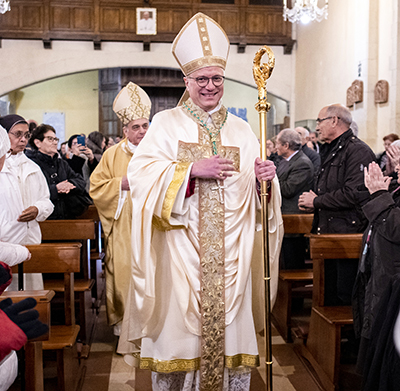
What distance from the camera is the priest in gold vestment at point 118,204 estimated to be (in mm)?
4047

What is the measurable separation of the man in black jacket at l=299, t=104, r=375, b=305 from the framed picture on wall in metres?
9.46

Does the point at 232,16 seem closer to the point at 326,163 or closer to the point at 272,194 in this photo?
the point at 326,163

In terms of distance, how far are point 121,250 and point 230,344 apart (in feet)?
5.76

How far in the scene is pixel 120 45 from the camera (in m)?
12.7

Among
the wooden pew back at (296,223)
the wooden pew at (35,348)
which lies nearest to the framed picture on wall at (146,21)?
the wooden pew back at (296,223)

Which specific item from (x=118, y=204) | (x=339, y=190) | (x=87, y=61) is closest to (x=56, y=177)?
(x=118, y=204)

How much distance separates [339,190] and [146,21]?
1003 cm

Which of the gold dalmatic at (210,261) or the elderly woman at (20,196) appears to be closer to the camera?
the gold dalmatic at (210,261)

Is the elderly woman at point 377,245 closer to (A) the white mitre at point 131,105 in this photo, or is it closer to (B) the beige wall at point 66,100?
(A) the white mitre at point 131,105

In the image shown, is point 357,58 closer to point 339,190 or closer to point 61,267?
point 339,190

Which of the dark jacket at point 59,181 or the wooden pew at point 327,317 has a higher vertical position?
the dark jacket at point 59,181

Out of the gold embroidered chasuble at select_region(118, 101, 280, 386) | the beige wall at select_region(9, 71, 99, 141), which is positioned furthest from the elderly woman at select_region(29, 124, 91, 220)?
the beige wall at select_region(9, 71, 99, 141)

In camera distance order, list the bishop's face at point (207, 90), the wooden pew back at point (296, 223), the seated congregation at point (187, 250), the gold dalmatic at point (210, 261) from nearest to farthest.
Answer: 1. the seated congregation at point (187, 250)
2. the gold dalmatic at point (210, 261)
3. the bishop's face at point (207, 90)
4. the wooden pew back at point (296, 223)

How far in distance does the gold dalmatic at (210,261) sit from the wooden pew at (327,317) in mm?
1057
